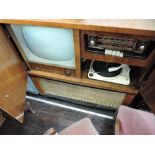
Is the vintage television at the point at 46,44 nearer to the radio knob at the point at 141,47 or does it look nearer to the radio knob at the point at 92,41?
the radio knob at the point at 92,41

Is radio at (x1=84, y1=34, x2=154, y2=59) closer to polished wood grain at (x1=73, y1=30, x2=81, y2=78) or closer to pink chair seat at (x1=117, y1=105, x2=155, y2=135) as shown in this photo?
polished wood grain at (x1=73, y1=30, x2=81, y2=78)

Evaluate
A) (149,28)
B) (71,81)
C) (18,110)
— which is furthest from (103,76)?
(18,110)

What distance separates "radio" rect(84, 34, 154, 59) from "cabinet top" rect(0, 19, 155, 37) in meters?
0.06

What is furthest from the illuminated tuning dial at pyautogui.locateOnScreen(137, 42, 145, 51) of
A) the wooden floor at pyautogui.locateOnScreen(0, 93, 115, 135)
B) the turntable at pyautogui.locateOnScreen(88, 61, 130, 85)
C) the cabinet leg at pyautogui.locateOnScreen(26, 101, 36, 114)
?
the cabinet leg at pyautogui.locateOnScreen(26, 101, 36, 114)

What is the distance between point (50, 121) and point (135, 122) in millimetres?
698

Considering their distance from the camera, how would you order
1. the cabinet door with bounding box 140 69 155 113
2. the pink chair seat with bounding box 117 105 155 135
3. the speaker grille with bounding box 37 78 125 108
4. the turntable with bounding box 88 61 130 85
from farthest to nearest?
the speaker grille with bounding box 37 78 125 108
the turntable with bounding box 88 61 130 85
the pink chair seat with bounding box 117 105 155 135
the cabinet door with bounding box 140 69 155 113

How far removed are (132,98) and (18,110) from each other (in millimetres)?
703

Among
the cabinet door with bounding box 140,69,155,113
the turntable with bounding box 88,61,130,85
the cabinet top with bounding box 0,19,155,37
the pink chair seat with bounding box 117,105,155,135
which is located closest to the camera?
the cabinet top with bounding box 0,19,155,37

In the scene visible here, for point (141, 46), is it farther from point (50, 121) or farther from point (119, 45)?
point (50, 121)

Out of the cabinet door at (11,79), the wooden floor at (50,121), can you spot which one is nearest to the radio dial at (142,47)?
the cabinet door at (11,79)

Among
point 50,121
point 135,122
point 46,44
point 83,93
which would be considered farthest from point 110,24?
point 50,121

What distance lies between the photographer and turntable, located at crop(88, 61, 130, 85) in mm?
923
